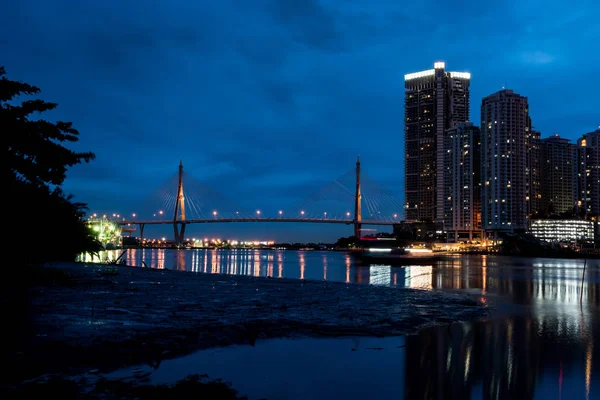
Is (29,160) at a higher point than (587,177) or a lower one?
lower

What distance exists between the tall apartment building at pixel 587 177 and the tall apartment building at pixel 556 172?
Answer: 7.33 ft

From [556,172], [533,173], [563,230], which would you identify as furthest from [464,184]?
[556,172]

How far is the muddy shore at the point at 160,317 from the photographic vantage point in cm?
966

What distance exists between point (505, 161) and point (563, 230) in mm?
26365

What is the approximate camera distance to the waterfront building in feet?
493

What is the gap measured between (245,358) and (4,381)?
4.21 m

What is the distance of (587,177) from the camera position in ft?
582

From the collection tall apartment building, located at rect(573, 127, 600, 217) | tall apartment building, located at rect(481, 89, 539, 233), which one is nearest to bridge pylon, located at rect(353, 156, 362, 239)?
tall apartment building, located at rect(481, 89, 539, 233)

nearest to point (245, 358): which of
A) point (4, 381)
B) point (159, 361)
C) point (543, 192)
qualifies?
point (159, 361)

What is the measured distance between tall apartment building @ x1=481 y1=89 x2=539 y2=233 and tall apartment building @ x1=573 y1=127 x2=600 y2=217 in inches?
1233

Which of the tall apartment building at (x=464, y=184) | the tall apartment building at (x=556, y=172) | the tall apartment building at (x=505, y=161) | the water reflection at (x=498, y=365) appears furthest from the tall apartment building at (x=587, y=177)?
the water reflection at (x=498, y=365)

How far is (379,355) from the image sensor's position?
11117 millimetres

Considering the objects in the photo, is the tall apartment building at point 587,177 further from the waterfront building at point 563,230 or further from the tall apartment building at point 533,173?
the waterfront building at point 563,230

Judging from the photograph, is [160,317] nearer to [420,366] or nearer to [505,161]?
[420,366]
